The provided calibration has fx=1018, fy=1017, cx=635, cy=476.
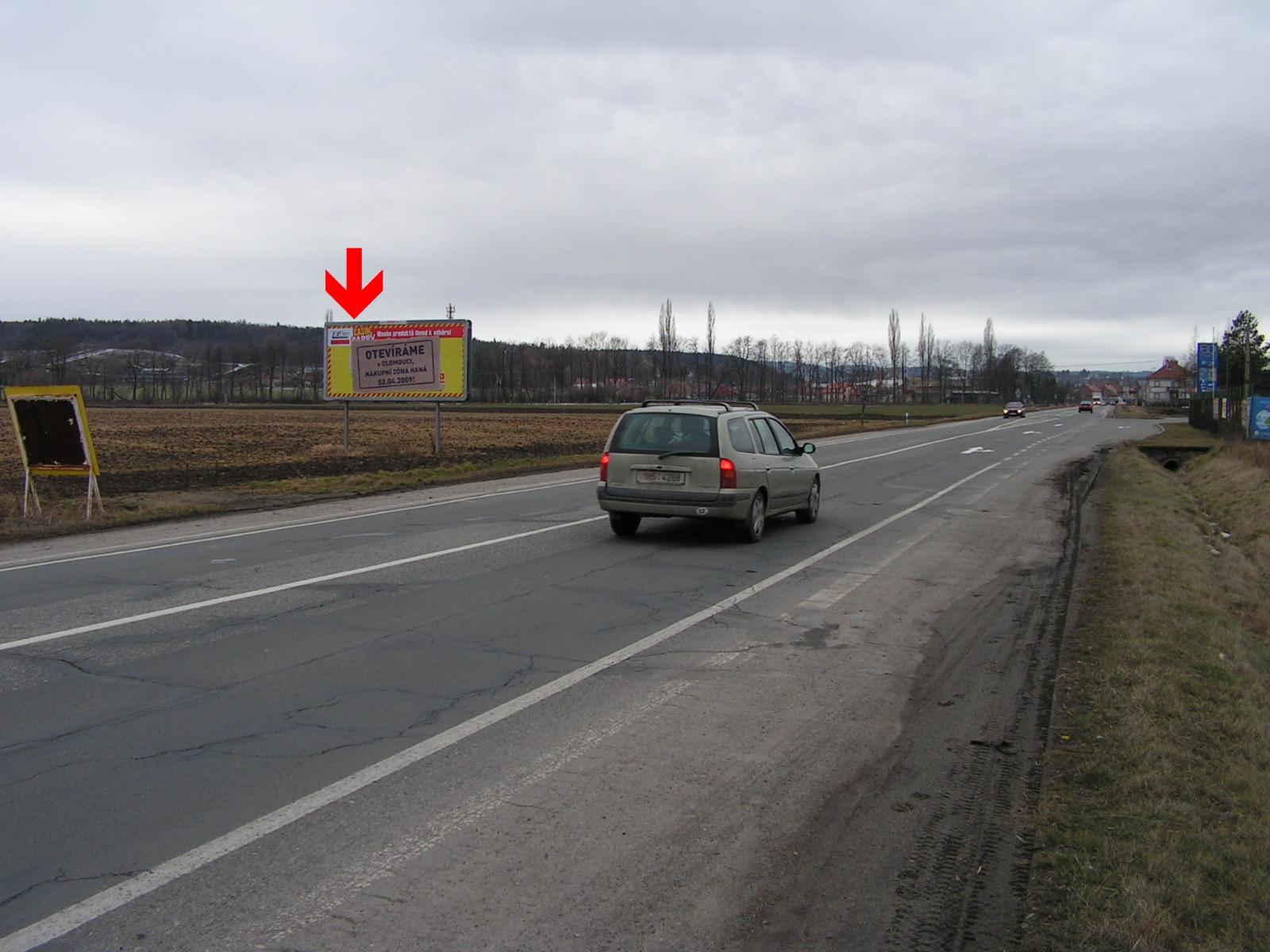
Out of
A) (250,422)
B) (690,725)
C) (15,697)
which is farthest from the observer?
(250,422)

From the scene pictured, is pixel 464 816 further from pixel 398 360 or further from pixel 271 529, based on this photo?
pixel 398 360

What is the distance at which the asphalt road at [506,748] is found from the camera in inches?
140

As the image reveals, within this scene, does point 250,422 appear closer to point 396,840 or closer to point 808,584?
point 808,584

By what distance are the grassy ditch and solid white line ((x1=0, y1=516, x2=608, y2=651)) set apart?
6.43 metres

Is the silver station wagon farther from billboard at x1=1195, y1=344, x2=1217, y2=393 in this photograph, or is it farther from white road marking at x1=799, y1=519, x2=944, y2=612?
billboard at x1=1195, y1=344, x2=1217, y2=393

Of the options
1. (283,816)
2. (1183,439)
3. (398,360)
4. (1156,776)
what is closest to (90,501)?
(283,816)

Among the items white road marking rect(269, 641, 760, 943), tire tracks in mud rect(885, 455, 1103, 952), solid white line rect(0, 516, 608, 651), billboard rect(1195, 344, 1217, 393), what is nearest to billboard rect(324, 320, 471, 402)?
solid white line rect(0, 516, 608, 651)

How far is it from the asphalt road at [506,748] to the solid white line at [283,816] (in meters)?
0.02

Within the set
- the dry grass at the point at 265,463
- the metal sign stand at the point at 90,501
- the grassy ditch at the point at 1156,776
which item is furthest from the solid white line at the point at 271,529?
the grassy ditch at the point at 1156,776

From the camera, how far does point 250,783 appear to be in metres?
4.62

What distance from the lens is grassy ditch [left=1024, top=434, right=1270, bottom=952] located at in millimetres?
3449

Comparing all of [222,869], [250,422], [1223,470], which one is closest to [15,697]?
[222,869]

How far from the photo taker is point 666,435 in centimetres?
1205

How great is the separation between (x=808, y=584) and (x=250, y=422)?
53.2 metres
